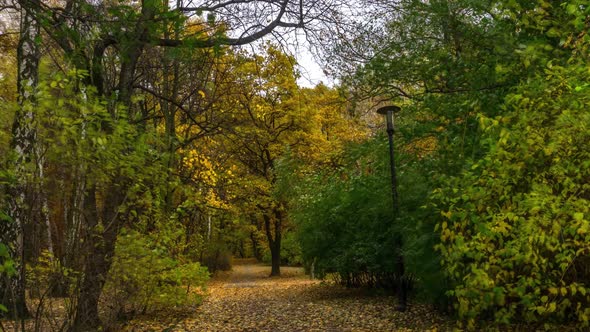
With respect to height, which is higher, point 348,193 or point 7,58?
point 7,58

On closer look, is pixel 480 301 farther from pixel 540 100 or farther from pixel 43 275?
pixel 43 275

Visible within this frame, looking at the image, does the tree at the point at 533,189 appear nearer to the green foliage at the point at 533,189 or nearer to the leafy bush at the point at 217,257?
the green foliage at the point at 533,189

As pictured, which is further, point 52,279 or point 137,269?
point 137,269

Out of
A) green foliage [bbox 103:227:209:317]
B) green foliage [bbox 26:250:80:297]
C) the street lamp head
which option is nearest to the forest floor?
green foliage [bbox 103:227:209:317]

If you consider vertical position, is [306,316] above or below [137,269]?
below

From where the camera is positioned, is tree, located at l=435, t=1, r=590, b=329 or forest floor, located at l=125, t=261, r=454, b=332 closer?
tree, located at l=435, t=1, r=590, b=329

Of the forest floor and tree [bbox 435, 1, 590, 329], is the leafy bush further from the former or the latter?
tree [bbox 435, 1, 590, 329]

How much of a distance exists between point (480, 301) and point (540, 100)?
156 cm

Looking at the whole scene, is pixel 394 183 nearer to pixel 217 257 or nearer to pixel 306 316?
pixel 306 316

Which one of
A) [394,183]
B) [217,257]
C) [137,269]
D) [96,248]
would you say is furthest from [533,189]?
[217,257]

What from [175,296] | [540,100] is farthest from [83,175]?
[175,296]

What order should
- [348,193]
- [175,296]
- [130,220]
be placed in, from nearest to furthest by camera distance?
[130,220] → [175,296] → [348,193]

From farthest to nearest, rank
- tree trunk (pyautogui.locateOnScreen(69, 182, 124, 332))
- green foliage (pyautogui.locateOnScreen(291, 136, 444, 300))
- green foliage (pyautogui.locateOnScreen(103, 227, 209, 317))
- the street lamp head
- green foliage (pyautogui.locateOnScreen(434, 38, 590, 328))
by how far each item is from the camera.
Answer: the street lamp head < green foliage (pyautogui.locateOnScreen(291, 136, 444, 300)) < green foliage (pyautogui.locateOnScreen(103, 227, 209, 317)) < tree trunk (pyautogui.locateOnScreen(69, 182, 124, 332)) < green foliage (pyautogui.locateOnScreen(434, 38, 590, 328))

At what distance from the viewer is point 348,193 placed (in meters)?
10.8
